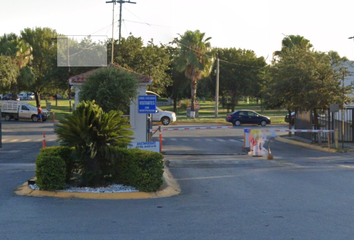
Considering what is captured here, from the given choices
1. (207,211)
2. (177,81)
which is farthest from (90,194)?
(177,81)

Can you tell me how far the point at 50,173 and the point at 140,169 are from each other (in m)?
2.01

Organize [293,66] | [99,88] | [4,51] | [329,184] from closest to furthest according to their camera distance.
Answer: [329,184] < [99,88] < [293,66] < [4,51]

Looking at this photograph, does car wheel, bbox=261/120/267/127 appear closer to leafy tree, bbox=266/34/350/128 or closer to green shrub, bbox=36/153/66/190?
leafy tree, bbox=266/34/350/128

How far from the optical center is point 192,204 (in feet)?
29.5

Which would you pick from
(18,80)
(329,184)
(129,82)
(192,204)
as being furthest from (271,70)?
(18,80)

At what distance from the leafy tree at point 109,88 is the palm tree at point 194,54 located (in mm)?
29590

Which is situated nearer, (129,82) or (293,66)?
(129,82)

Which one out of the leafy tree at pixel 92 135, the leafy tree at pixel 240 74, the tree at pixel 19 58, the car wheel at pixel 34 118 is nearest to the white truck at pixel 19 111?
the car wheel at pixel 34 118

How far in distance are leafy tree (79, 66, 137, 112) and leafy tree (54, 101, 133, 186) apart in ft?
17.3

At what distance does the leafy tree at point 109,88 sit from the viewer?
50.6ft

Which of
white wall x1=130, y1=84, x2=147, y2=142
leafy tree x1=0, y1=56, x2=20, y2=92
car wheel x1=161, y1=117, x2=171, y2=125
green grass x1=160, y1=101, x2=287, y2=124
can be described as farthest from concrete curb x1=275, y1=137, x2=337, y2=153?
leafy tree x1=0, y1=56, x2=20, y2=92

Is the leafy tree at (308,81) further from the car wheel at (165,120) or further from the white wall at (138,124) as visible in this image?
the car wheel at (165,120)

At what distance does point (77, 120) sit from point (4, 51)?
148ft

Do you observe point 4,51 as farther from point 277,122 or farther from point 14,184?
point 14,184
